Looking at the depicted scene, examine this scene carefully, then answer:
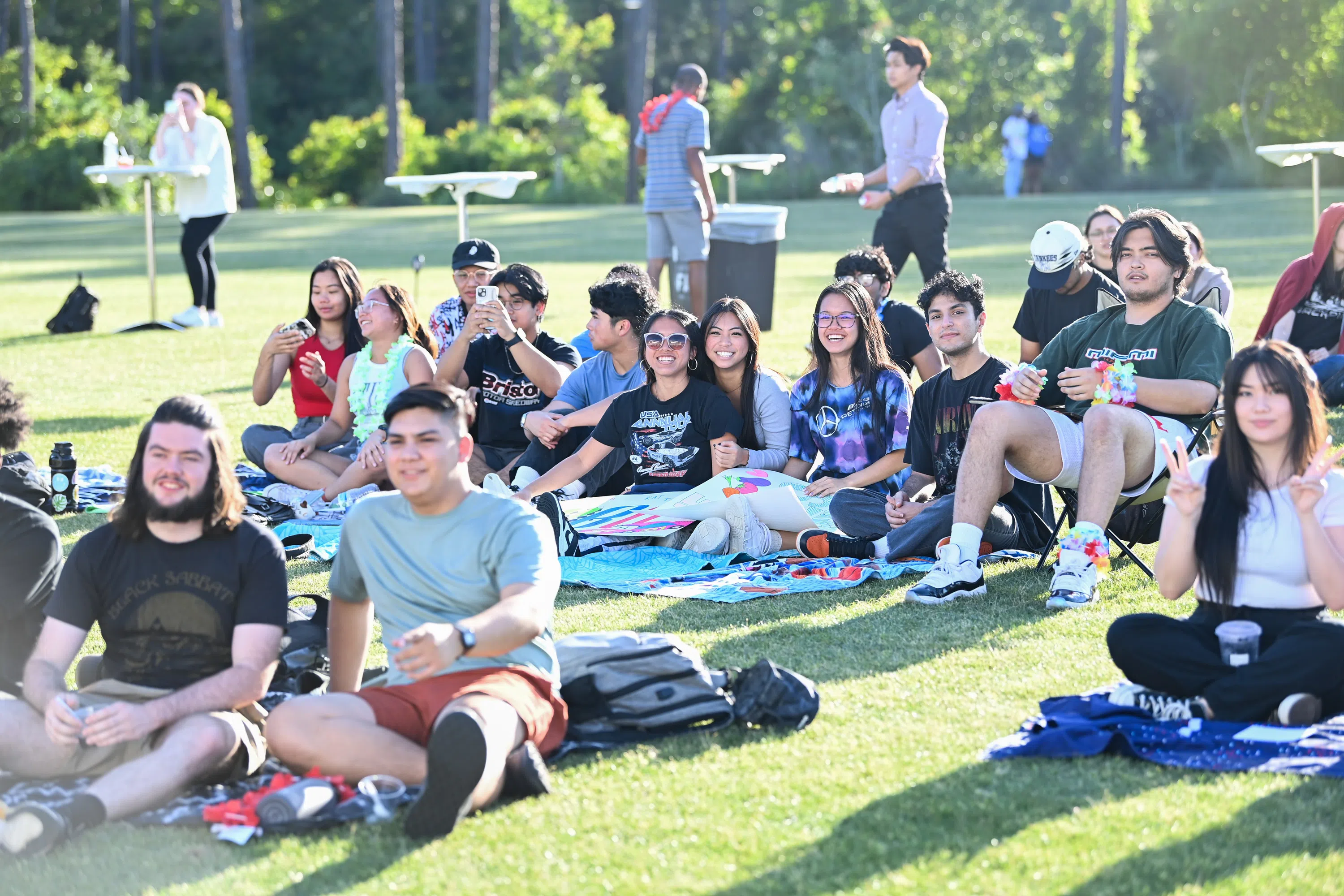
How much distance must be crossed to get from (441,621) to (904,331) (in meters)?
4.23

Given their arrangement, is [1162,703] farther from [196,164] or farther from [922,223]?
[196,164]

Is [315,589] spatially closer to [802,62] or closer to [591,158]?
[591,158]

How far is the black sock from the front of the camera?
368cm

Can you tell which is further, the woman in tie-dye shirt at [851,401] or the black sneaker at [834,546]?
the woman in tie-dye shirt at [851,401]

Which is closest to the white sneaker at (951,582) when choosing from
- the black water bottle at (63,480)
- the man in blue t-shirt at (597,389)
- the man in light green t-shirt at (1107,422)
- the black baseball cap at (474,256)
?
the man in light green t-shirt at (1107,422)

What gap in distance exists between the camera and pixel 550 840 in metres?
3.67

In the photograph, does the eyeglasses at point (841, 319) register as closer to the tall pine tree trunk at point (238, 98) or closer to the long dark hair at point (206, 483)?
the long dark hair at point (206, 483)

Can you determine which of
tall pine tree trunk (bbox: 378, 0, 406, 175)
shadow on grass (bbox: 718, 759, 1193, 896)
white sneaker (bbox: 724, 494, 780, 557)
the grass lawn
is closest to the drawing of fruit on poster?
white sneaker (bbox: 724, 494, 780, 557)

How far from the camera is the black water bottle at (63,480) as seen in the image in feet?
25.6

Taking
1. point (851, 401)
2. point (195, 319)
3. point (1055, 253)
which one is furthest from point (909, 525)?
point (195, 319)

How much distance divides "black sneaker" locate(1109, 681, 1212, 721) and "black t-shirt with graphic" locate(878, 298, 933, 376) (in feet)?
11.4

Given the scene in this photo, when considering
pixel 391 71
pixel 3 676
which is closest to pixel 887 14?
pixel 391 71

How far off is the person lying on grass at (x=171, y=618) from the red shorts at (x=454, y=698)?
1.10 feet

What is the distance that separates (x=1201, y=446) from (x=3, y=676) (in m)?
4.34
